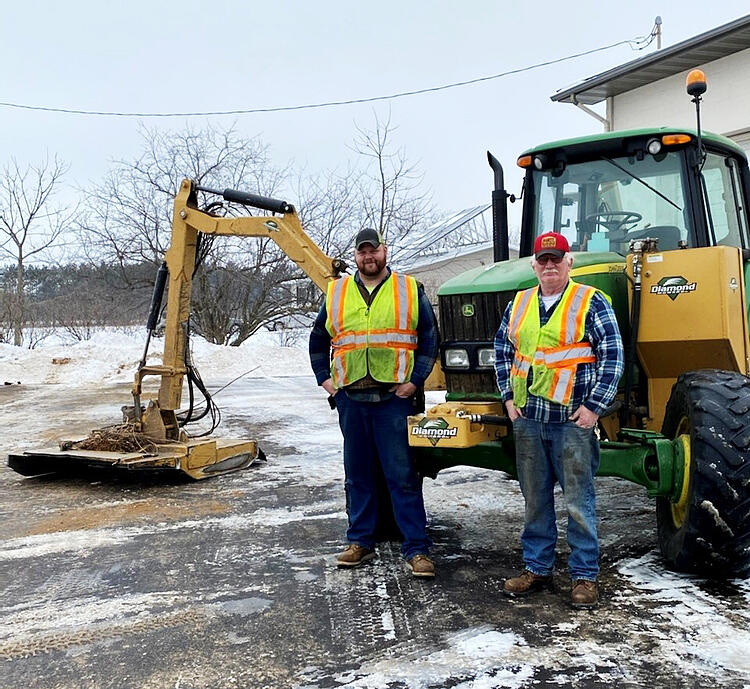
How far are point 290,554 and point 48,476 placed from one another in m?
3.74

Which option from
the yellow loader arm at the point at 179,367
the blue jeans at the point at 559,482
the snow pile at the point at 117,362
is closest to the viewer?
→ the blue jeans at the point at 559,482

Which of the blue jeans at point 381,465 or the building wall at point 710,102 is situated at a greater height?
the building wall at point 710,102

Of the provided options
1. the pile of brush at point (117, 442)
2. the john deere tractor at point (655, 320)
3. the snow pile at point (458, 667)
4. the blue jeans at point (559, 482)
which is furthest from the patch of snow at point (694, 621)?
the pile of brush at point (117, 442)

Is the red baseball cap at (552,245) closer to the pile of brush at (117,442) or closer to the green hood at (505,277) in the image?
the green hood at (505,277)

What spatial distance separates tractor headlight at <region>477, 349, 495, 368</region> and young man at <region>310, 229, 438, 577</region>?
11.2 inches

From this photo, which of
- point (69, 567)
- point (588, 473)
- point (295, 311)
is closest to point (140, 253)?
point (295, 311)

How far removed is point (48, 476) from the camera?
7.55 metres

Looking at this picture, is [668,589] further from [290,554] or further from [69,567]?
[69,567]

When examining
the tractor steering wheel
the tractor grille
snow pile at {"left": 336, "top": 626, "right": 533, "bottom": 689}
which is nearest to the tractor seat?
the tractor steering wheel

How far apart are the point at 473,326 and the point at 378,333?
0.61 meters

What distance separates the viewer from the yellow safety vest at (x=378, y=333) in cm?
445

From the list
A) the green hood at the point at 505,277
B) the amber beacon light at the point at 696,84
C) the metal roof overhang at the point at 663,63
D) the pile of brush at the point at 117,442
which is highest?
the metal roof overhang at the point at 663,63

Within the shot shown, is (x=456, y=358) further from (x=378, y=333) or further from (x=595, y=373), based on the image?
(x=595, y=373)

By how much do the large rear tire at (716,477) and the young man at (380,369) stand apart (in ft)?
4.54
